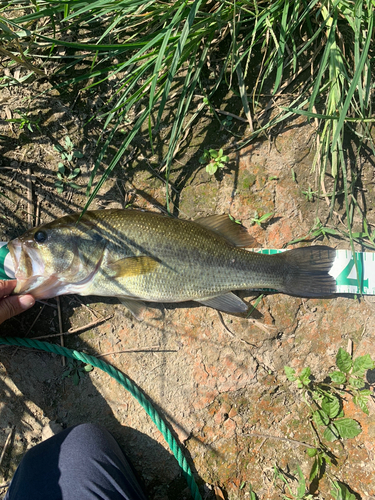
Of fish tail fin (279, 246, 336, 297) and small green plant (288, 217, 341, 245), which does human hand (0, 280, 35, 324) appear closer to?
fish tail fin (279, 246, 336, 297)

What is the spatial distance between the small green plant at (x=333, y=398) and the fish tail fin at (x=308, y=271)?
0.59 metres

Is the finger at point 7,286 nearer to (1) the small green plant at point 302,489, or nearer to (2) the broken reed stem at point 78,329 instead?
(2) the broken reed stem at point 78,329

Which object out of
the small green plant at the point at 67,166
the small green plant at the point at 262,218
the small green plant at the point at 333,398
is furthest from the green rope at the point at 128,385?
the small green plant at the point at 262,218

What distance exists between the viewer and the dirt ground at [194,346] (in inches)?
125

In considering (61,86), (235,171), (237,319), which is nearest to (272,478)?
(237,319)

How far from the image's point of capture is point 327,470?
10.5ft

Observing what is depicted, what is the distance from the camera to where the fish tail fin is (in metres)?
2.96

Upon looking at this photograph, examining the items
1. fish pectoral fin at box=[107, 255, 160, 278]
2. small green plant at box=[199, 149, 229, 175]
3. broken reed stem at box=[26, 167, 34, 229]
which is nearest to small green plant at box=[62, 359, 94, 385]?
fish pectoral fin at box=[107, 255, 160, 278]

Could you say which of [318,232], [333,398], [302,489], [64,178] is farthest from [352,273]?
[64,178]

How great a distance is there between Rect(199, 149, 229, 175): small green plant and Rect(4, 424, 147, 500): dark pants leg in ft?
8.40

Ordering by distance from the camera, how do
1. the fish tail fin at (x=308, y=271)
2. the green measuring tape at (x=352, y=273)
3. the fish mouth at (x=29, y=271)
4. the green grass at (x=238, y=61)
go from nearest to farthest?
the green grass at (x=238, y=61), the fish mouth at (x=29, y=271), the fish tail fin at (x=308, y=271), the green measuring tape at (x=352, y=273)

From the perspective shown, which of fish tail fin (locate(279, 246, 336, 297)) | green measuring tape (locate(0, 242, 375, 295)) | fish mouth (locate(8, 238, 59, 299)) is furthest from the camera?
green measuring tape (locate(0, 242, 375, 295))

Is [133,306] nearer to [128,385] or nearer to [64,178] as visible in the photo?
[128,385]

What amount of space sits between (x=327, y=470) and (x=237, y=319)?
164 cm
